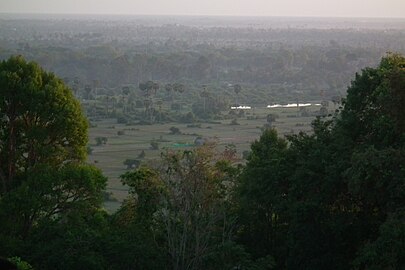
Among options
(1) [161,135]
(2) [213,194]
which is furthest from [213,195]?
(1) [161,135]

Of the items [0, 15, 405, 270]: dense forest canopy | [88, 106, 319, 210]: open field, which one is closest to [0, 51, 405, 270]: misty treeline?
[0, 15, 405, 270]: dense forest canopy

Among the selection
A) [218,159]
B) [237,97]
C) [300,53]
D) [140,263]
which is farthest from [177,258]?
[300,53]

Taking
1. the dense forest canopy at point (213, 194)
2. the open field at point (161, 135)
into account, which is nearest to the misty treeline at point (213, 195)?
the dense forest canopy at point (213, 194)

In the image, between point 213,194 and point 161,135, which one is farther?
point 161,135

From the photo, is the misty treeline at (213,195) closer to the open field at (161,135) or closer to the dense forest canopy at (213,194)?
the dense forest canopy at (213,194)

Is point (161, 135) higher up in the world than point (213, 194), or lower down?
lower down

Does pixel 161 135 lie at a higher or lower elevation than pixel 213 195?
lower

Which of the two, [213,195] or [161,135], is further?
[161,135]

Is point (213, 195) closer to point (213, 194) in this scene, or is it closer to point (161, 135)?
point (213, 194)
